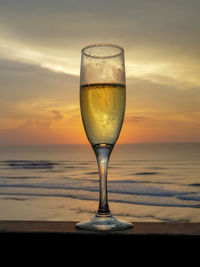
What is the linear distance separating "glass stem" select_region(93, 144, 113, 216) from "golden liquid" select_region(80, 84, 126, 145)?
3cm

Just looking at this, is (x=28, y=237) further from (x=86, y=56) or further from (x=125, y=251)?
(x=86, y=56)

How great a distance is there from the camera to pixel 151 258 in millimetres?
1070

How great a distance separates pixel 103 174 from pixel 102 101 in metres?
0.28

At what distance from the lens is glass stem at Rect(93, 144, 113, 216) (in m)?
1.33

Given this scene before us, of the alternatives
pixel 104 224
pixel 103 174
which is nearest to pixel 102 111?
pixel 103 174

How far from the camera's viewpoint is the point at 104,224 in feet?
4.20

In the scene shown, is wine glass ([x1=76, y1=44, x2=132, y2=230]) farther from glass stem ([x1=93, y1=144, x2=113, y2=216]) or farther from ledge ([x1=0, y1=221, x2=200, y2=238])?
ledge ([x1=0, y1=221, x2=200, y2=238])

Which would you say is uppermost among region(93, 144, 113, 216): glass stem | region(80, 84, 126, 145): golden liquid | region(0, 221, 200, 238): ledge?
region(80, 84, 126, 145): golden liquid

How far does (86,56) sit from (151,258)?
829 mm

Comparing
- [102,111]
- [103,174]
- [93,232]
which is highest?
[102,111]

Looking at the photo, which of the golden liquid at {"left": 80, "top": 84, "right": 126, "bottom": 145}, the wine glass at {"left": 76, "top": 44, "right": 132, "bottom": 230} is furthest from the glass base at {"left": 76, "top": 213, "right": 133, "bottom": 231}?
the golden liquid at {"left": 80, "top": 84, "right": 126, "bottom": 145}

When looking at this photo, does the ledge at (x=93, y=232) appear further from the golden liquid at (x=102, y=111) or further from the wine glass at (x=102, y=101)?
the golden liquid at (x=102, y=111)

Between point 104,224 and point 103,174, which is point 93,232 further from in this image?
point 103,174

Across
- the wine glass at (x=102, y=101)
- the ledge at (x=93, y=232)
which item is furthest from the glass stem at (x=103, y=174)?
the ledge at (x=93, y=232)
